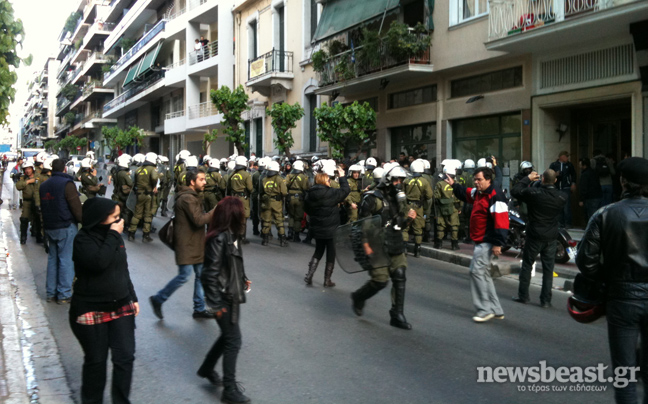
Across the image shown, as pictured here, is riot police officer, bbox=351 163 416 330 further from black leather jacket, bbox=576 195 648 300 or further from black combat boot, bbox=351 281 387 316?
black leather jacket, bbox=576 195 648 300

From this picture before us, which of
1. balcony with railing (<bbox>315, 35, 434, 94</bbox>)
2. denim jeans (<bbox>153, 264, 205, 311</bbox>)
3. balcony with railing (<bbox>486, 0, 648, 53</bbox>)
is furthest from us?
balcony with railing (<bbox>315, 35, 434, 94</bbox>)

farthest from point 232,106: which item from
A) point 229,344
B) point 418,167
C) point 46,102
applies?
point 46,102

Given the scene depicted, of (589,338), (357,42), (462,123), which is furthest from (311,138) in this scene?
(589,338)

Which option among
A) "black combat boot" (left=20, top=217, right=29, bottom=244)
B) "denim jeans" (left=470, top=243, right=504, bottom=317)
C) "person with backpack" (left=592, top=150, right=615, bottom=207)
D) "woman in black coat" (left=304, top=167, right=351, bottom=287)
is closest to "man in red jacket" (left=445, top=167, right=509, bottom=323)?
"denim jeans" (left=470, top=243, right=504, bottom=317)

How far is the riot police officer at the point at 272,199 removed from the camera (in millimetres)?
13453

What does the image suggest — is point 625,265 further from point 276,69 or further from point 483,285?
point 276,69

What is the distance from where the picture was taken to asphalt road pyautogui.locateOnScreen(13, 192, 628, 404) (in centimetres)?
479

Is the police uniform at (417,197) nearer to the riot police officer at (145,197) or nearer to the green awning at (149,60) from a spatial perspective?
the riot police officer at (145,197)

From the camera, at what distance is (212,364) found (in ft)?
15.8

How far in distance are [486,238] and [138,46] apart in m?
41.3

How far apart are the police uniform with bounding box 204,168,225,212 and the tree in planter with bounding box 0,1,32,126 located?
6.73m

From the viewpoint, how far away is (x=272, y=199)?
44.2ft

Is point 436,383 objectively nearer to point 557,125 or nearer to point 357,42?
point 557,125

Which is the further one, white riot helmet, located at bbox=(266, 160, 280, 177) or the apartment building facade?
the apartment building facade
